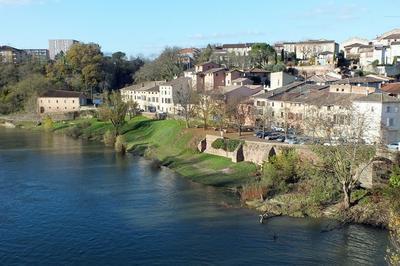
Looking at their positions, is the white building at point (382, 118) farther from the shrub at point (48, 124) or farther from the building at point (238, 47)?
the building at point (238, 47)

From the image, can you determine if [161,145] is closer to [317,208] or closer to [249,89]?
[249,89]

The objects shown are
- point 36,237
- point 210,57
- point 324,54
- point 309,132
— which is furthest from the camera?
point 210,57

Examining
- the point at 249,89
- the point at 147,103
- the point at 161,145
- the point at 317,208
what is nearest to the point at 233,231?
the point at 317,208

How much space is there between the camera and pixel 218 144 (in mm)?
46406

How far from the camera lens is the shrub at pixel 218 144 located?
151ft

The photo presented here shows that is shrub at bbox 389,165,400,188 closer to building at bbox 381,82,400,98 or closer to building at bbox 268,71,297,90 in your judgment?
building at bbox 381,82,400,98

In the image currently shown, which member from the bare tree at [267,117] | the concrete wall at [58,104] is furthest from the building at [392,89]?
the concrete wall at [58,104]

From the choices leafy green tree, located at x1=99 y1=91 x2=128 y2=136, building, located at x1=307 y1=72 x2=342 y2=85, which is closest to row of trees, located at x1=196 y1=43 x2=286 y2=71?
building, located at x1=307 y1=72 x2=342 y2=85

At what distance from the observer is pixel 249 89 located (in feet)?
205

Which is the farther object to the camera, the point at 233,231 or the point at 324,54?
the point at 324,54

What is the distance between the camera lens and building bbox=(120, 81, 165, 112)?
78262 millimetres

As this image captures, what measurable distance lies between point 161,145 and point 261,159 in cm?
1682

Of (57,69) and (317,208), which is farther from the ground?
(57,69)

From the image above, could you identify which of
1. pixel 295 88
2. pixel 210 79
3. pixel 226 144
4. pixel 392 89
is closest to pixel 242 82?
pixel 210 79
